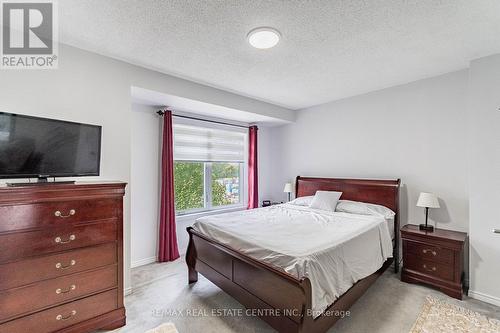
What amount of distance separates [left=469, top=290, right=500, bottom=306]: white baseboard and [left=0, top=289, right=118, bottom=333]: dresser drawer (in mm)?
3690

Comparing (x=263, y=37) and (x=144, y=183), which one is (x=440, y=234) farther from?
(x=144, y=183)

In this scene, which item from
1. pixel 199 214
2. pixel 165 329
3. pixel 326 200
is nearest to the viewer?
pixel 165 329

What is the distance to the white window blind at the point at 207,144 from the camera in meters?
3.88

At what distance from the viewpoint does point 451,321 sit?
6.77 ft

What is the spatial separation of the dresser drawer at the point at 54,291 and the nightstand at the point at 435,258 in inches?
130

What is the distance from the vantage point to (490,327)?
1983mm

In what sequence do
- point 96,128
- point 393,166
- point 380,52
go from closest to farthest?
point 96,128 → point 380,52 → point 393,166

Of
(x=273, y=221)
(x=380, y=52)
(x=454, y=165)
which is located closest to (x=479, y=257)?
(x=454, y=165)

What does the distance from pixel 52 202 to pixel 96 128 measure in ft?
2.53

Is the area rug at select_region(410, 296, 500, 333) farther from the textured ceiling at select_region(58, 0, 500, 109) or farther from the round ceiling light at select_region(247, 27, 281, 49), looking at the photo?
the round ceiling light at select_region(247, 27, 281, 49)

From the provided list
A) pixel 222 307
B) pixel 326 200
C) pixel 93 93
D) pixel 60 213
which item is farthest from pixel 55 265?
pixel 326 200

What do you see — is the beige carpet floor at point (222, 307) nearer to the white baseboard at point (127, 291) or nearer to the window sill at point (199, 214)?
the white baseboard at point (127, 291)

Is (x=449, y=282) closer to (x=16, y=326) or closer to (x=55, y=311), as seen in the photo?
(x=55, y=311)

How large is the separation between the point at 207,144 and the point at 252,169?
44.7 inches
